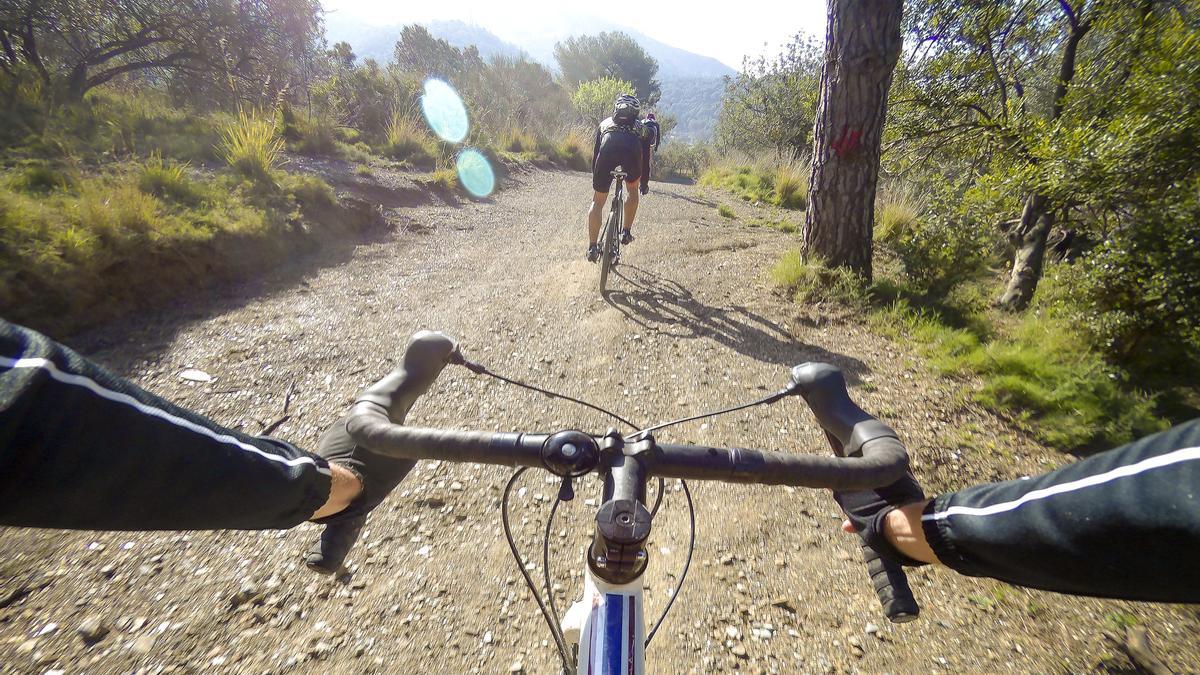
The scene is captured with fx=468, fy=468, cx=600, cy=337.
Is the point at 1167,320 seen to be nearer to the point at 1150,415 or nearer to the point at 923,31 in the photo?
the point at 1150,415

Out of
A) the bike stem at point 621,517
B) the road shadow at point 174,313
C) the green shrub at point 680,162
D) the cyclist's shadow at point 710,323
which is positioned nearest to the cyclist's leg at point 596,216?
the cyclist's shadow at point 710,323

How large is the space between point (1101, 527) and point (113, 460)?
194 cm

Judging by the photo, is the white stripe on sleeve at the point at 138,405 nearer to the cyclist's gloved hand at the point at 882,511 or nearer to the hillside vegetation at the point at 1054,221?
the cyclist's gloved hand at the point at 882,511

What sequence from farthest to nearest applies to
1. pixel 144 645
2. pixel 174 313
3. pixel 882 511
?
pixel 174 313 → pixel 144 645 → pixel 882 511

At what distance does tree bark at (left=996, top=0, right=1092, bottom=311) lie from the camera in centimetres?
408

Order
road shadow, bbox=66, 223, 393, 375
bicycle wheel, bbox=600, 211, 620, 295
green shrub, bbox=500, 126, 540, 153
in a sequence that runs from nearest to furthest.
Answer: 1. road shadow, bbox=66, 223, 393, 375
2. bicycle wheel, bbox=600, 211, 620, 295
3. green shrub, bbox=500, 126, 540, 153

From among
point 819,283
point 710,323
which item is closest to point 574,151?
point 819,283

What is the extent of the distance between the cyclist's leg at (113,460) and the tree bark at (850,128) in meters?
4.74

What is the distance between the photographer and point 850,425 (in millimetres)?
1175

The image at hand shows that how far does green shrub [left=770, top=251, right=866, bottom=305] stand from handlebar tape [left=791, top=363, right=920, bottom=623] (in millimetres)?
3465

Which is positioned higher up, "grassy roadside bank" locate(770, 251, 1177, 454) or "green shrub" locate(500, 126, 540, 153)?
"green shrub" locate(500, 126, 540, 153)

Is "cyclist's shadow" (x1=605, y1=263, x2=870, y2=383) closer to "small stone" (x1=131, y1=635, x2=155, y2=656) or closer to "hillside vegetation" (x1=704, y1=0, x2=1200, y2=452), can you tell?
"hillside vegetation" (x1=704, y1=0, x2=1200, y2=452)

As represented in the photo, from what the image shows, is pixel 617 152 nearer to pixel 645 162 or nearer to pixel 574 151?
pixel 645 162

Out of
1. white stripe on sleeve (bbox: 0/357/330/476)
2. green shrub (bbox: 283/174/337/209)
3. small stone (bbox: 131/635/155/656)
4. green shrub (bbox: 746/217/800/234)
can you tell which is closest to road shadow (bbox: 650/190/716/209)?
green shrub (bbox: 746/217/800/234)
